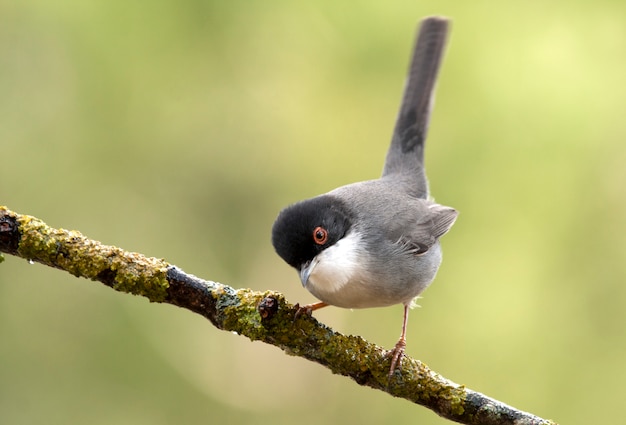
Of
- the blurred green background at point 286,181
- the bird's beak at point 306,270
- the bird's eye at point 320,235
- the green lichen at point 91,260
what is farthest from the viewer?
the blurred green background at point 286,181

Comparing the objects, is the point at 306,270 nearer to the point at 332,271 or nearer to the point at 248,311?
the point at 332,271

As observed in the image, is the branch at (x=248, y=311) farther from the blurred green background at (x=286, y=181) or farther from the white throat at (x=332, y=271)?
the blurred green background at (x=286, y=181)

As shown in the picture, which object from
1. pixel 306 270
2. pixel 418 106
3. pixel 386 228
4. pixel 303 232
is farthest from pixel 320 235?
pixel 418 106

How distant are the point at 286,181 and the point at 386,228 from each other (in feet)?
9.70

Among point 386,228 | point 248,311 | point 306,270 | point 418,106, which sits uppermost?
point 418,106

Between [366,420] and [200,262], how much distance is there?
2226mm

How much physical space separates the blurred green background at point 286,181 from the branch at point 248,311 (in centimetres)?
312

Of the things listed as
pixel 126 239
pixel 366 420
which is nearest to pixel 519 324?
pixel 366 420

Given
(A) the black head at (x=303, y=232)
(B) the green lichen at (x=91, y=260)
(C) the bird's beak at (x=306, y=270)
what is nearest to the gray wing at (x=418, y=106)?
(A) the black head at (x=303, y=232)

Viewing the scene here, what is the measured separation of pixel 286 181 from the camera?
732 cm

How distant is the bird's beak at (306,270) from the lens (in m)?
3.88

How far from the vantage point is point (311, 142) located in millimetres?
7340

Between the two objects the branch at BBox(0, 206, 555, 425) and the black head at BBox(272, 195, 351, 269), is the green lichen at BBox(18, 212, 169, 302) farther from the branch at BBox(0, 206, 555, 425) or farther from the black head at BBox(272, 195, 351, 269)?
the black head at BBox(272, 195, 351, 269)

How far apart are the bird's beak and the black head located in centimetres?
3
